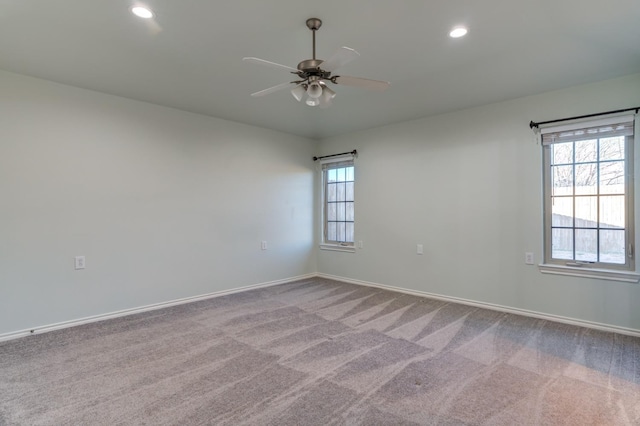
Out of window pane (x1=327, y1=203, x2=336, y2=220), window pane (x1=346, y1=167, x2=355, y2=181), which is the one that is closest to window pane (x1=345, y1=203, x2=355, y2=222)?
window pane (x1=327, y1=203, x2=336, y2=220)

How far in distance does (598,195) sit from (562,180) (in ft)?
1.16

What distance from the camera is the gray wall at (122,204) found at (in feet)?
10.5

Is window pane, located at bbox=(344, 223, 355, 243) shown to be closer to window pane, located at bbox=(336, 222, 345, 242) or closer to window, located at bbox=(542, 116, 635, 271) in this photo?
window pane, located at bbox=(336, 222, 345, 242)

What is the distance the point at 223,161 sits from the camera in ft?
15.5

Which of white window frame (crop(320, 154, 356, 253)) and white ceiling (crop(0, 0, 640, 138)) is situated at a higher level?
white ceiling (crop(0, 0, 640, 138))

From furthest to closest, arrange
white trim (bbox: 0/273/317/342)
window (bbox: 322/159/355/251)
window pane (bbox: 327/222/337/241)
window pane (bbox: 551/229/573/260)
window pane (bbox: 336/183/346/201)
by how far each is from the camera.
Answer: window pane (bbox: 327/222/337/241), window pane (bbox: 336/183/346/201), window (bbox: 322/159/355/251), window pane (bbox: 551/229/573/260), white trim (bbox: 0/273/317/342)

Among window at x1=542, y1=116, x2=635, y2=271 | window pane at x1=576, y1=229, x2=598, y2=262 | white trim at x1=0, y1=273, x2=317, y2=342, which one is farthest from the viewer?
window pane at x1=576, y1=229, x2=598, y2=262

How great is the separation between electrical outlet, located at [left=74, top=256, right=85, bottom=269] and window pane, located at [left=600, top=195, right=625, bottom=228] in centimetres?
553

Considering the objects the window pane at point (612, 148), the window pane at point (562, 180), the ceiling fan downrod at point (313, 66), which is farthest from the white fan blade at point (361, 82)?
the window pane at point (612, 148)

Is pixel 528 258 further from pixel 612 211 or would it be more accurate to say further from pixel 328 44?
pixel 328 44

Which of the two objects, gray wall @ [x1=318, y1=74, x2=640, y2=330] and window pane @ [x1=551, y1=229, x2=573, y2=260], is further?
window pane @ [x1=551, y1=229, x2=573, y2=260]

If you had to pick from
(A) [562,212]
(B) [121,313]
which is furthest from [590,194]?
(B) [121,313]

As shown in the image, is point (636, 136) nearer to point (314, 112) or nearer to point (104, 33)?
point (314, 112)

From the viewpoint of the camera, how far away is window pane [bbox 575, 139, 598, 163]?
11.3 ft
